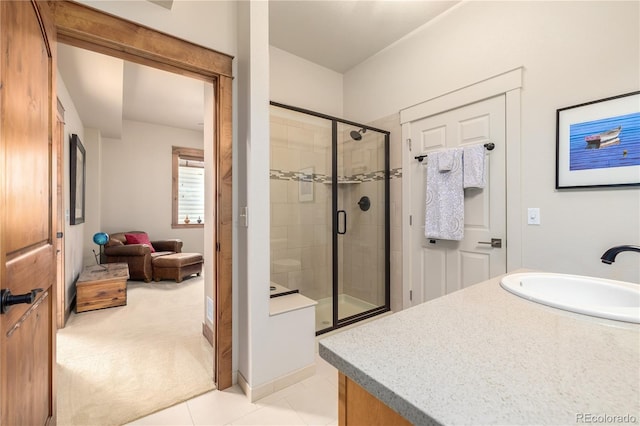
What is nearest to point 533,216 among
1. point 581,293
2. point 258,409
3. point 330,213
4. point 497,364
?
point 581,293

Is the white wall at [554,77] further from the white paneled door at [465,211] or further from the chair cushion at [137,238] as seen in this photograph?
the chair cushion at [137,238]

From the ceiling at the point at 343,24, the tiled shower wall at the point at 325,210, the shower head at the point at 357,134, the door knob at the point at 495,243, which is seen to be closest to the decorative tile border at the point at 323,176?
the tiled shower wall at the point at 325,210

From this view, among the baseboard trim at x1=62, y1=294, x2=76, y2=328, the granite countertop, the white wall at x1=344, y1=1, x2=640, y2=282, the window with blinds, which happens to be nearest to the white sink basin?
the granite countertop

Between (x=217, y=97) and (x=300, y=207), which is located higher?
(x=217, y=97)

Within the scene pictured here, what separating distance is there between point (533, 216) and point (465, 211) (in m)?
0.50

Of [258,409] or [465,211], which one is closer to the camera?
[258,409]

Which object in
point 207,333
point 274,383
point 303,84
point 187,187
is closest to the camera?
point 274,383

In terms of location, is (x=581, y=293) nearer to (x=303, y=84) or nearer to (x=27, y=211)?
(x=27, y=211)

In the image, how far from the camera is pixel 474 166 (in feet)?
7.41

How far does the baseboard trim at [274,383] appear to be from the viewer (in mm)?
1725

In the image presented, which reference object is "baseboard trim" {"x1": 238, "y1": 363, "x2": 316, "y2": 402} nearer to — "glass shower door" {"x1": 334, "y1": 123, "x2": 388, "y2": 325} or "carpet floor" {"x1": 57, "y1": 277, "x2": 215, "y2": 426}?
"carpet floor" {"x1": 57, "y1": 277, "x2": 215, "y2": 426}

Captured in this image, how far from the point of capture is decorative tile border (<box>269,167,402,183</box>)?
2.68 m

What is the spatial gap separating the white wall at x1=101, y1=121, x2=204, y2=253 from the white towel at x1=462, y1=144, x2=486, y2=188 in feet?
16.9

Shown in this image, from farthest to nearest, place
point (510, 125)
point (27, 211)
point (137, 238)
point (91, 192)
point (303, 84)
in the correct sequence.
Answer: point (137, 238)
point (91, 192)
point (303, 84)
point (510, 125)
point (27, 211)
